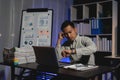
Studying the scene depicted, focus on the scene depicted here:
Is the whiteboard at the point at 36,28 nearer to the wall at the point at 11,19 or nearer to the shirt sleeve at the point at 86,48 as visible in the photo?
the wall at the point at 11,19

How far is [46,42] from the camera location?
3.14m

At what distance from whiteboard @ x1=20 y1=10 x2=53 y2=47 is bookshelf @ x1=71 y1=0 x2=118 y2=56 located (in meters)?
1.15

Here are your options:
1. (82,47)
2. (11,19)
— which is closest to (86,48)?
(82,47)

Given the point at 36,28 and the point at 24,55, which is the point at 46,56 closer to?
the point at 24,55

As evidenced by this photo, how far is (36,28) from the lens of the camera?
10.5 feet

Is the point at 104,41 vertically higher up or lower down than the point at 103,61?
higher up

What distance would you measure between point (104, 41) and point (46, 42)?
1.25 m

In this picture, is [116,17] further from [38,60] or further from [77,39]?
[38,60]

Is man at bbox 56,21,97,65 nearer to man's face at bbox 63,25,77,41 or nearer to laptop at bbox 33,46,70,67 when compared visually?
man's face at bbox 63,25,77,41

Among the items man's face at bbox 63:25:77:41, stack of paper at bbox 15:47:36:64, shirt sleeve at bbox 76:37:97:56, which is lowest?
stack of paper at bbox 15:47:36:64

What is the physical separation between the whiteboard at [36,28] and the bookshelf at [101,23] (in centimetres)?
115

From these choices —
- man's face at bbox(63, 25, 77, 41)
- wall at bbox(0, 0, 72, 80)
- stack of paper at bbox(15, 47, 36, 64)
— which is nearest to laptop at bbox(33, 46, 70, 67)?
stack of paper at bbox(15, 47, 36, 64)

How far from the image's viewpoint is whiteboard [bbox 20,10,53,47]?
3154mm

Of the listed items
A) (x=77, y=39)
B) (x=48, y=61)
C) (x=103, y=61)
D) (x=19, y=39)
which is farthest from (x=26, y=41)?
(x=103, y=61)
